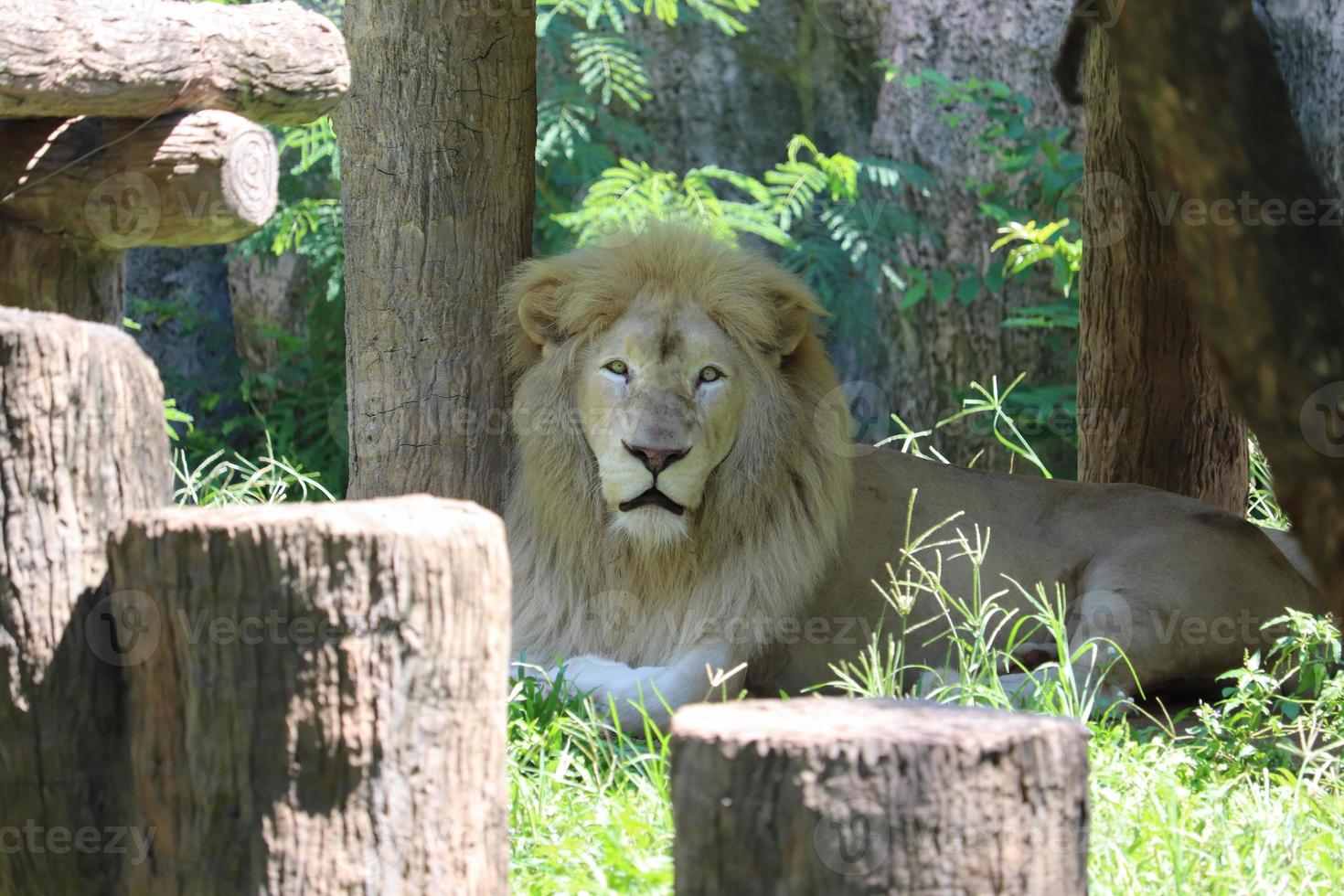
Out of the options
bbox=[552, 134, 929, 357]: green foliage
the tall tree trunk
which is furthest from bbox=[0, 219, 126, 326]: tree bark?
the tall tree trunk

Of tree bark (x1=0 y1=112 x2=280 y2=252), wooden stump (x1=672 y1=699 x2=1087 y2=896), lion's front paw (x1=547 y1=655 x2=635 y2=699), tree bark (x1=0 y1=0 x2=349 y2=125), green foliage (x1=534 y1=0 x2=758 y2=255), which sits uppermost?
green foliage (x1=534 y1=0 x2=758 y2=255)

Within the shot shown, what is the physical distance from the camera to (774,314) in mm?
4625

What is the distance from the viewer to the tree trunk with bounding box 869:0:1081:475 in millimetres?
9156

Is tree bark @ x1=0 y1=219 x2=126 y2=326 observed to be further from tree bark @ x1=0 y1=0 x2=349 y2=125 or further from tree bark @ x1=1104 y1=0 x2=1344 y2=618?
tree bark @ x1=1104 y1=0 x2=1344 y2=618

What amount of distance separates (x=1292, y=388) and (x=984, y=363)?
7.11 m

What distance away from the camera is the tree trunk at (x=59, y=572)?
2.55 m

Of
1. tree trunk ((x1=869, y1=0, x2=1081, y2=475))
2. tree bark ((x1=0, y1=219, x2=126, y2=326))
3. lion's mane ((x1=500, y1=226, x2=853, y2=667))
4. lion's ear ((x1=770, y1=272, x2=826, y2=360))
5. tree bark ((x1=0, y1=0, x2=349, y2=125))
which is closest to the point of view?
tree bark ((x1=0, y1=0, x2=349, y2=125))

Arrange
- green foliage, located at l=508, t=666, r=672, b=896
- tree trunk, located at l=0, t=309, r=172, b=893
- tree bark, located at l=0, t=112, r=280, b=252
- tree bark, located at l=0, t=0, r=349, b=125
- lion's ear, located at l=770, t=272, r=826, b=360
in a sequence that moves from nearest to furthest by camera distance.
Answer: tree trunk, located at l=0, t=309, r=172, b=893
green foliage, located at l=508, t=666, r=672, b=896
tree bark, located at l=0, t=0, r=349, b=125
tree bark, located at l=0, t=112, r=280, b=252
lion's ear, located at l=770, t=272, r=826, b=360

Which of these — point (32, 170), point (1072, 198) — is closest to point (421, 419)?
point (32, 170)

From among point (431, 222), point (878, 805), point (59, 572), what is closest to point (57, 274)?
point (431, 222)

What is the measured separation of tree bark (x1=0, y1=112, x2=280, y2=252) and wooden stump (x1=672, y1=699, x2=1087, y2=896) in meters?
2.07

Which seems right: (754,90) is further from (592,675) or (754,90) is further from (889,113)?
(592,675)

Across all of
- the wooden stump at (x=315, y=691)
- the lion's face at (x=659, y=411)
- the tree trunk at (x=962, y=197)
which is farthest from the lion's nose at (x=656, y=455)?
the tree trunk at (x=962, y=197)

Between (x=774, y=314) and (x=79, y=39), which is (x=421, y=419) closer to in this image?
(x=774, y=314)
